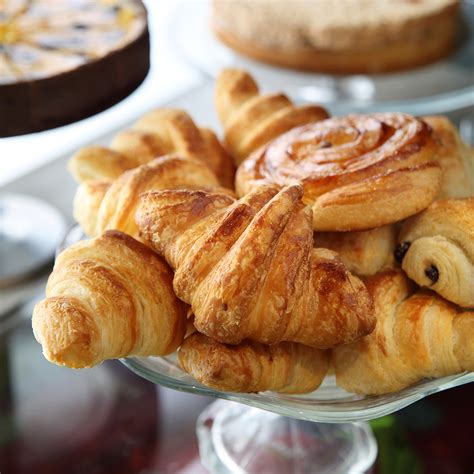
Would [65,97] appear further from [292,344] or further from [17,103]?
[292,344]

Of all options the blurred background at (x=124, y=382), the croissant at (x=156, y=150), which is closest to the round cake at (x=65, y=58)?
the blurred background at (x=124, y=382)

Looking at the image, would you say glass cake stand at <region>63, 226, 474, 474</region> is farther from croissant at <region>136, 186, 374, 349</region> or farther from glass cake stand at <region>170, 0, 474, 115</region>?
glass cake stand at <region>170, 0, 474, 115</region>

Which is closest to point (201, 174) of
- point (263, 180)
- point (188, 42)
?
point (263, 180)

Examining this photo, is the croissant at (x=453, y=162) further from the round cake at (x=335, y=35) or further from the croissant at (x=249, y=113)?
the round cake at (x=335, y=35)

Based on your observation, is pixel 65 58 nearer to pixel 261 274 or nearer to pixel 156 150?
pixel 156 150

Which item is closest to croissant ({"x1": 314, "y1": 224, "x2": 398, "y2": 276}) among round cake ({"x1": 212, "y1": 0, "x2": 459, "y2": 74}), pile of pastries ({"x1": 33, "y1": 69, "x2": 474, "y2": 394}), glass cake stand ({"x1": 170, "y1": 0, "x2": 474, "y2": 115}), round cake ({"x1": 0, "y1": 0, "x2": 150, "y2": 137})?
pile of pastries ({"x1": 33, "y1": 69, "x2": 474, "y2": 394})
